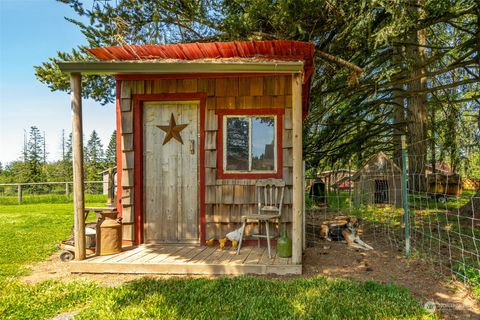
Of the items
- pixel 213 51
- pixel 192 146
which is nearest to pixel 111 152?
pixel 192 146

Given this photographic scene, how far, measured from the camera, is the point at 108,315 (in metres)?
2.76

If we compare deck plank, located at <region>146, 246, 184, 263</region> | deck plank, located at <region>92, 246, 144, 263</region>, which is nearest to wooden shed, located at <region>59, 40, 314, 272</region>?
deck plank, located at <region>146, 246, 184, 263</region>

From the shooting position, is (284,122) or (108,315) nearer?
(108,315)

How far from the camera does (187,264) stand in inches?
160

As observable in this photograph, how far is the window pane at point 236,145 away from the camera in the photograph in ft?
17.2

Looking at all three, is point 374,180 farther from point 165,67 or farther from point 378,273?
point 165,67

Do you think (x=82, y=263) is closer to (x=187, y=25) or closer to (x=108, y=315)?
(x=108, y=315)

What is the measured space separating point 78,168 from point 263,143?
2579 millimetres

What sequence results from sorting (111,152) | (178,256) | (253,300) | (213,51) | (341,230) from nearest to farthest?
1. (253,300)
2. (178,256)
3. (213,51)
4. (341,230)
5. (111,152)

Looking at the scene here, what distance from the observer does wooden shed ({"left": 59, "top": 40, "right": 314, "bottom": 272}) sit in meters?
5.15

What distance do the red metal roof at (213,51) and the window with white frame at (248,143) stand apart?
36.9 inches

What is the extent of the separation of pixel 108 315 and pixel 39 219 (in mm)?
7389

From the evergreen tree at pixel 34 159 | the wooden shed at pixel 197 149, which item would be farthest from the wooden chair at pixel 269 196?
the evergreen tree at pixel 34 159

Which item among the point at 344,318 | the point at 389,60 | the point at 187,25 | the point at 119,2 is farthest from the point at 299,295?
the point at 389,60
